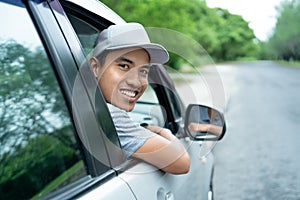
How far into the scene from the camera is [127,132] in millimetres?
1707

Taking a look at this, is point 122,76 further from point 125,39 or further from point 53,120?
point 53,120

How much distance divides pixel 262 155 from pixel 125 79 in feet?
17.3

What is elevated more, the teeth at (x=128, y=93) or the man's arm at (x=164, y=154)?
the teeth at (x=128, y=93)

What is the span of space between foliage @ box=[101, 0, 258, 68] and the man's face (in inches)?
40.1

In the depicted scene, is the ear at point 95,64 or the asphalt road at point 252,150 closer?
the ear at point 95,64

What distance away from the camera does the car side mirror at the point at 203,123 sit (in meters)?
2.26

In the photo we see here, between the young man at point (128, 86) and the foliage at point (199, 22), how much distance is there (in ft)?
3.43

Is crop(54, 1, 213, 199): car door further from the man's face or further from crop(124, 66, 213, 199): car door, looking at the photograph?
the man's face

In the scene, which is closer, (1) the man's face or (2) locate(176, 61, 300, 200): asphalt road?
(1) the man's face

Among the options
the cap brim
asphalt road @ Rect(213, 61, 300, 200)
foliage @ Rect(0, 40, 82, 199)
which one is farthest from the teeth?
asphalt road @ Rect(213, 61, 300, 200)

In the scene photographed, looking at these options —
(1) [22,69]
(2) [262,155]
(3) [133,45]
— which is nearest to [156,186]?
(3) [133,45]

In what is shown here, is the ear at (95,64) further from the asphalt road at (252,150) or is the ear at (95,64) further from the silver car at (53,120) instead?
the asphalt road at (252,150)

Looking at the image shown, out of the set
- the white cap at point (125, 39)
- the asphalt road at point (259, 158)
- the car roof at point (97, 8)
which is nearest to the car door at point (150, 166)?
the car roof at point (97, 8)

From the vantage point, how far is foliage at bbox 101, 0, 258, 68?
13498 millimetres
